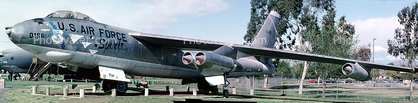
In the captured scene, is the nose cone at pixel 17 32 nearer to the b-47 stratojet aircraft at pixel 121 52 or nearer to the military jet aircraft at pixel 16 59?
the b-47 stratojet aircraft at pixel 121 52

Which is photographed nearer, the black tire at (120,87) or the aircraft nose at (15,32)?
the aircraft nose at (15,32)

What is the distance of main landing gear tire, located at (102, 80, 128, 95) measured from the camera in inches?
701

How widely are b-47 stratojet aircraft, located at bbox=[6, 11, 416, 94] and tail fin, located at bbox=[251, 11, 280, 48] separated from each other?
4100mm

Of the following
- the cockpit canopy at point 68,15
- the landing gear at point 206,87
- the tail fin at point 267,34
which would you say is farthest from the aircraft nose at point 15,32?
the tail fin at point 267,34

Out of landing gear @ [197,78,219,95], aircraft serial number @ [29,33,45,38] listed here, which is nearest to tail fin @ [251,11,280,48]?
landing gear @ [197,78,219,95]

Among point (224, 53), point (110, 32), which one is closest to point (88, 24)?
point (110, 32)

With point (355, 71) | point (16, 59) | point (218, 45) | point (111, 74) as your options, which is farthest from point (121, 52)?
point (16, 59)

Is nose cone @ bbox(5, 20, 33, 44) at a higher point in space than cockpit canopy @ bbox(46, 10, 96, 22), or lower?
lower

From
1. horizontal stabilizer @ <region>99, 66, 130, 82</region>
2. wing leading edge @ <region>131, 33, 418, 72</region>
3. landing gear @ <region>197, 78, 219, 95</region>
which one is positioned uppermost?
wing leading edge @ <region>131, 33, 418, 72</region>

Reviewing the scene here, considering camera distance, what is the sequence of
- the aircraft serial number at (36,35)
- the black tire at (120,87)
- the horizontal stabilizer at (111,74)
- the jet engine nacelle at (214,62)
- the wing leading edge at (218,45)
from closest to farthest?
the aircraft serial number at (36,35) → the jet engine nacelle at (214,62) → the horizontal stabilizer at (111,74) → the wing leading edge at (218,45) → the black tire at (120,87)

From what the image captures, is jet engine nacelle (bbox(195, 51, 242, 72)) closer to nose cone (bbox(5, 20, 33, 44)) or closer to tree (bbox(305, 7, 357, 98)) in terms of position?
nose cone (bbox(5, 20, 33, 44))

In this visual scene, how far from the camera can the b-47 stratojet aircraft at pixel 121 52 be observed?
14609 millimetres

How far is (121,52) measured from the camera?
1709 centimetres

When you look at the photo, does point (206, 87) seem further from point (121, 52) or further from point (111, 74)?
point (111, 74)
